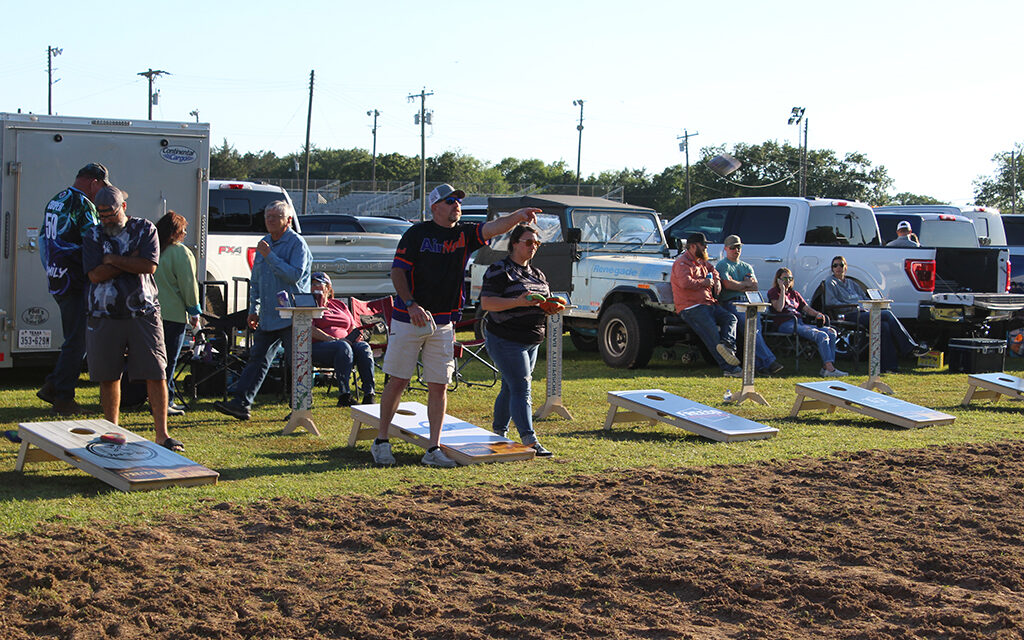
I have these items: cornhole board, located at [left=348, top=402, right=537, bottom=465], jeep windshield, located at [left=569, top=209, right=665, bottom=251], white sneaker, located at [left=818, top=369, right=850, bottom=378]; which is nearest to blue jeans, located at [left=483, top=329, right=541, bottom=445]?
cornhole board, located at [left=348, top=402, right=537, bottom=465]

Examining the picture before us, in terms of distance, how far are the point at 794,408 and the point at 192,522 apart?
5.94 metres

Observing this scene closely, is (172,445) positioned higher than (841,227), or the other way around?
(841,227)

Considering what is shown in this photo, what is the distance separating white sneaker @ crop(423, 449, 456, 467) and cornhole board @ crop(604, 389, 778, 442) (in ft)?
6.87

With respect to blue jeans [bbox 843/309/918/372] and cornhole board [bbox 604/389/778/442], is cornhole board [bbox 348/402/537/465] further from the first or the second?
blue jeans [bbox 843/309/918/372]

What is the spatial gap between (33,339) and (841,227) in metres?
10.3

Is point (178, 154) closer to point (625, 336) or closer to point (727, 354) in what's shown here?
point (625, 336)

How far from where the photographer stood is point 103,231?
679cm

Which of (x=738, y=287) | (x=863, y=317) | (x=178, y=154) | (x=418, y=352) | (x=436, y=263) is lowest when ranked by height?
(x=418, y=352)

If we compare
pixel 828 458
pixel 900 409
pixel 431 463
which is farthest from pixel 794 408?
pixel 431 463

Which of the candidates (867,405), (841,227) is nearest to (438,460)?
(867,405)

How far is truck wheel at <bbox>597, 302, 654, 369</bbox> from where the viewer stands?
12727mm

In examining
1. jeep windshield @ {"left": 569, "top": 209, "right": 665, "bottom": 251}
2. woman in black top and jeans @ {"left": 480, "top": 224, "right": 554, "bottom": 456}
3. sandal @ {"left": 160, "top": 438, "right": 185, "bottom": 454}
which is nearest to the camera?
sandal @ {"left": 160, "top": 438, "right": 185, "bottom": 454}

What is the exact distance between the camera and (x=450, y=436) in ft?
24.1

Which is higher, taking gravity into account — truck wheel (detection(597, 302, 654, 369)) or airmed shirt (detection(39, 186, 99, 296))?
airmed shirt (detection(39, 186, 99, 296))
